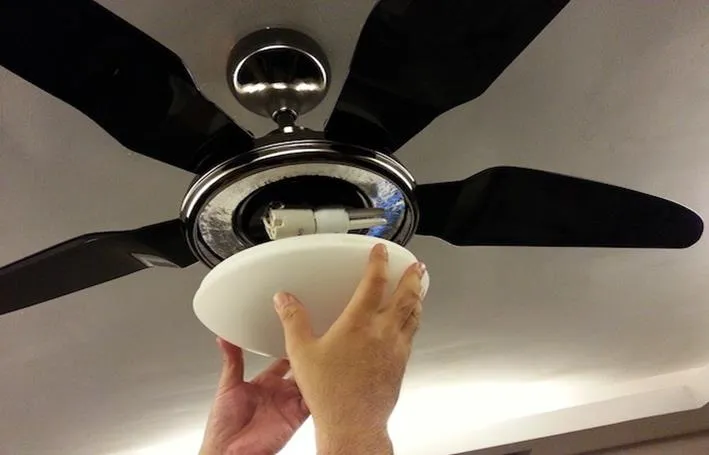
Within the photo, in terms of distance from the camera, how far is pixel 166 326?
1398 mm

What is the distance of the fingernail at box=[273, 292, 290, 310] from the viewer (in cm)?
71

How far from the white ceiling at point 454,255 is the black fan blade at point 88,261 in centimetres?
19

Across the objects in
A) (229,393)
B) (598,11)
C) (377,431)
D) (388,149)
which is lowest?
(377,431)

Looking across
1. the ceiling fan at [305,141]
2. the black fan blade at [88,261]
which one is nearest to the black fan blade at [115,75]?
the ceiling fan at [305,141]

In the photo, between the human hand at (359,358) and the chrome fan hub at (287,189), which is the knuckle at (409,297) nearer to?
the human hand at (359,358)

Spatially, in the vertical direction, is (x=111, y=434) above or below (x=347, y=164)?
above

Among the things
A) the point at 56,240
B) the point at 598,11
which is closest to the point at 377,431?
the point at 598,11

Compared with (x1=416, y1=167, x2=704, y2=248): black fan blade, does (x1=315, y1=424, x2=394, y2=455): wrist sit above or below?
below

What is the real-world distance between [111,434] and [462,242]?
1.24m

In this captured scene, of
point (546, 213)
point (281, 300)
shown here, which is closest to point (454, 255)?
point (546, 213)

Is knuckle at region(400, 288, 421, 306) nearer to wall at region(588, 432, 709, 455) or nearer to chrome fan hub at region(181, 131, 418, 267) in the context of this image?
chrome fan hub at region(181, 131, 418, 267)

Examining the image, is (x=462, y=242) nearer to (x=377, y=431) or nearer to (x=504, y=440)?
(x=377, y=431)

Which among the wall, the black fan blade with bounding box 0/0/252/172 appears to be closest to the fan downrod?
the black fan blade with bounding box 0/0/252/172

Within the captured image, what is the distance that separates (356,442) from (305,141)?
1.05ft
